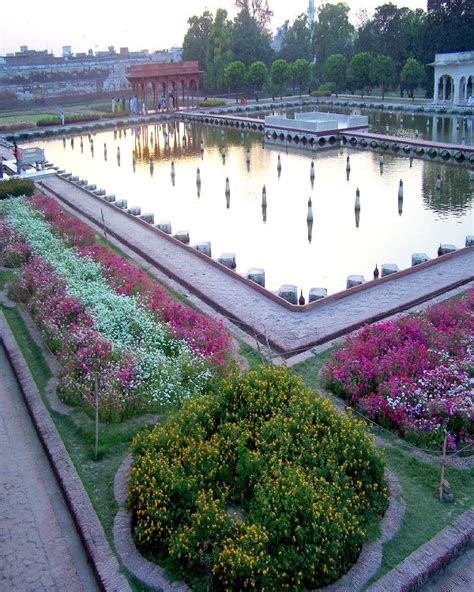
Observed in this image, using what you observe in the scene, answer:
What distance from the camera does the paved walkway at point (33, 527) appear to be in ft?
18.2

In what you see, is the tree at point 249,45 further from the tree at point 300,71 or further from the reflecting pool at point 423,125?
the reflecting pool at point 423,125

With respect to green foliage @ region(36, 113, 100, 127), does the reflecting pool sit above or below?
below

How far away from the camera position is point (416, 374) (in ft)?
26.3

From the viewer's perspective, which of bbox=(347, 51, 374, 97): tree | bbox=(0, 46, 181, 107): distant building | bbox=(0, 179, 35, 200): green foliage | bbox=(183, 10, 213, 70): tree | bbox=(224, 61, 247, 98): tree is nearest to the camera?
bbox=(0, 179, 35, 200): green foliage

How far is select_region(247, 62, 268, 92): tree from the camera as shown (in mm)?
54250

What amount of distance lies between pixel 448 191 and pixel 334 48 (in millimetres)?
42262

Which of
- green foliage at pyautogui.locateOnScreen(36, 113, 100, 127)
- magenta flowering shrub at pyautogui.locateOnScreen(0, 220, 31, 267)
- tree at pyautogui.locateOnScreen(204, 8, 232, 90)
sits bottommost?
magenta flowering shrub at pyautogui.locateOnScreen(0, 220, 31, 267)

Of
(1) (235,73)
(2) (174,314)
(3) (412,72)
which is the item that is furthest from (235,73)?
(2) (174,314)

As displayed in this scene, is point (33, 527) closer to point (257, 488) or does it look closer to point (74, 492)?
point (74, 492)

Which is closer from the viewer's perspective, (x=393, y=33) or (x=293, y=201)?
(x=293, y=201)

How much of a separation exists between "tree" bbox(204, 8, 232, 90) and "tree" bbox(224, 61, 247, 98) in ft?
5.43

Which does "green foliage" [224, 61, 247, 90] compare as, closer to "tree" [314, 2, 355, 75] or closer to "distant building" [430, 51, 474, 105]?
"tree" [314, 2, 355, 75]

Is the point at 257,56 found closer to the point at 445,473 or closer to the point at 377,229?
the point at 377,229

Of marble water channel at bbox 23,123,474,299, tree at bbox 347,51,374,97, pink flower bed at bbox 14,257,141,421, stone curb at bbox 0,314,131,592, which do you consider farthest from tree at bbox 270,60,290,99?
stone curb at bbox 0,314,131,592
